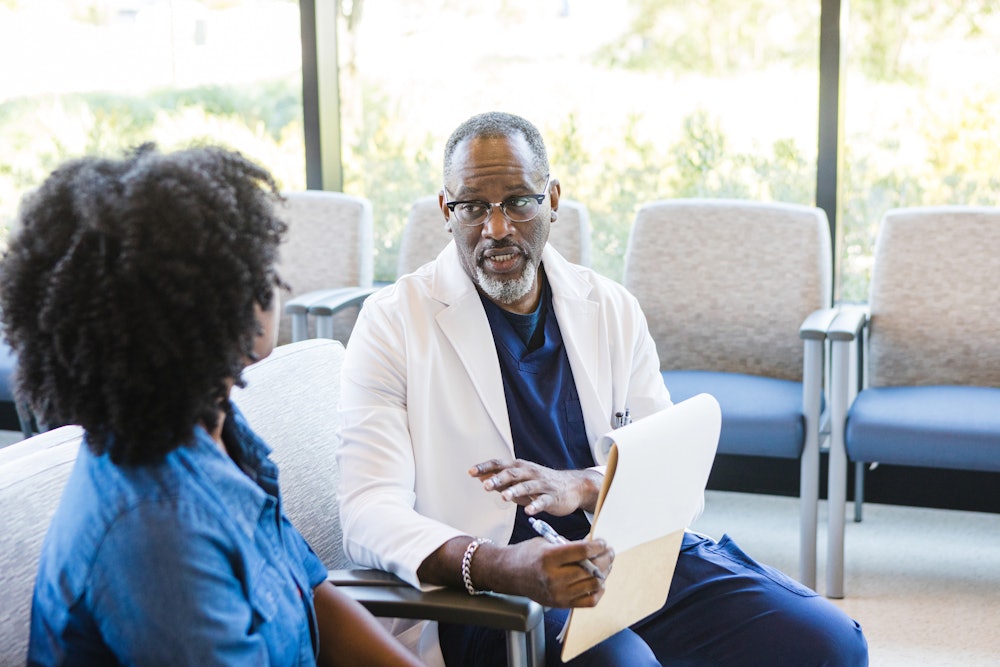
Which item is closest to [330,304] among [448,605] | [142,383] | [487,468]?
[487,468]

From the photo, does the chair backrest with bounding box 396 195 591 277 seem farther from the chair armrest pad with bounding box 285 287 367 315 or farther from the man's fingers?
the man's fingers

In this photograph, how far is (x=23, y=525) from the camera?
121cm

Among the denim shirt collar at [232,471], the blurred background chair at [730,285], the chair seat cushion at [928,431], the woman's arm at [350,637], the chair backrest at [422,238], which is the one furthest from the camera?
the chair backrest at [422,238]

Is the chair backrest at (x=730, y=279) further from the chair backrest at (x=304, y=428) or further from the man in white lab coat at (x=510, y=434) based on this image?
the chair backrest at (x=304, y=428)

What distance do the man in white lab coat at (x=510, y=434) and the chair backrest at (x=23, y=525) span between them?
0.45 meters

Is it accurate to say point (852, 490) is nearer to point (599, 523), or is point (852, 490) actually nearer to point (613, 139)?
point (613, 139)

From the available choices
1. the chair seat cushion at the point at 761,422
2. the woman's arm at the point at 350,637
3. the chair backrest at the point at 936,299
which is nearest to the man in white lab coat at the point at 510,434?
the woman's arm at the point at 350,637

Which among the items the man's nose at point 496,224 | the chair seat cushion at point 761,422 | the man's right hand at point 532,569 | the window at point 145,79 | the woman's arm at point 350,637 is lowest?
the chair seat cushion at point 761,422

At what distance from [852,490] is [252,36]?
8.63 feet

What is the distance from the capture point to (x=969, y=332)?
3.11 meters

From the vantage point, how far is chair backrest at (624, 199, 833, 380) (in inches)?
127

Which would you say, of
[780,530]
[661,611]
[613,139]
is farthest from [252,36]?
[661,611]

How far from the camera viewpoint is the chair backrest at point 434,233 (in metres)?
3.40

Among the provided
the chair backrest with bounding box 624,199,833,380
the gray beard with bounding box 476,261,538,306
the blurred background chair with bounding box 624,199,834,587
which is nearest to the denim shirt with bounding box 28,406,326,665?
the gray beard with bounding box 476,261,538,306
